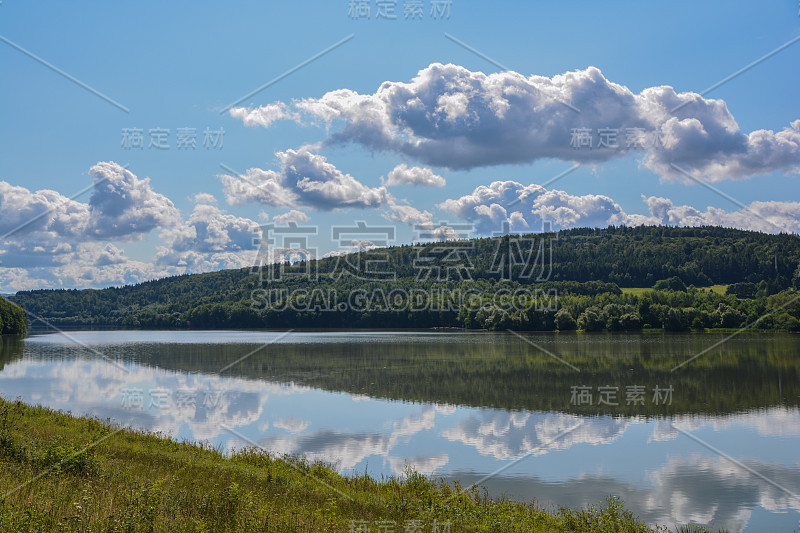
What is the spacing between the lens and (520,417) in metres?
27.8

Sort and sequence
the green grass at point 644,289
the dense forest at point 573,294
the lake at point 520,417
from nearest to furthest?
the lake at point 520,417 → the dense forest at point 573,294 → the green grass at point 644,289

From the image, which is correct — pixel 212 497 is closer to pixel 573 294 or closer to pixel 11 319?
pixel 11 319

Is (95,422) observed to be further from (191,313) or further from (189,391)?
(191,313)

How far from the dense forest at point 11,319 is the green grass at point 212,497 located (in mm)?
108297

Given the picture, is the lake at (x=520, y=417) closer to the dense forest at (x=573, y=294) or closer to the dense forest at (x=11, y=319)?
the dense forest at (x=573, y=294)

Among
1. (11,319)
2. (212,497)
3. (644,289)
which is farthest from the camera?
(644,289)

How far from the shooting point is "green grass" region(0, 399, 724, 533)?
29.9ft

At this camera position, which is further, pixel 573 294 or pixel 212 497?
pixel 573 294

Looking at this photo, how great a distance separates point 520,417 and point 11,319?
11473 cm

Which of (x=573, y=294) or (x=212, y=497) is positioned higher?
(x=573, y=294)

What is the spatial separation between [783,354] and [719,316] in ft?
193

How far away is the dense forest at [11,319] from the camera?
353 ft

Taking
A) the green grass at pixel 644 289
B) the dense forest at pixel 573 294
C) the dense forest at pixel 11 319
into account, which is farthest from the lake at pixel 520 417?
the green grass at pixel 644 289

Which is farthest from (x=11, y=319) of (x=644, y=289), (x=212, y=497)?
(x=644, y=289)
